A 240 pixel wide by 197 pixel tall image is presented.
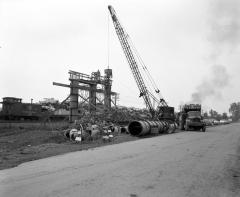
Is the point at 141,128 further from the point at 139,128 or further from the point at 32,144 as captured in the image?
the point at 32,144

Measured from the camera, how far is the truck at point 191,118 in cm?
4365

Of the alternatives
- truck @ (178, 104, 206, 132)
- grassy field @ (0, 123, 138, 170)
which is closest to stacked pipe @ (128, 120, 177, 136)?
grassy field @ (0, 123, 138, 170)

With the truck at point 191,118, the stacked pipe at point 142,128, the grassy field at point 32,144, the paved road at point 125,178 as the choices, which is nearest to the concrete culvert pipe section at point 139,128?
the stacked pipe at point 142,128

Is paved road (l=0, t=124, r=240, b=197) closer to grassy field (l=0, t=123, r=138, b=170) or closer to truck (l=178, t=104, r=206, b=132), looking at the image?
grassy field (l=0, t=123, r=138, b=170)

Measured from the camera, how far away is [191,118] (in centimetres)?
4412

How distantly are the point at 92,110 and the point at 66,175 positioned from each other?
4630 centimetres

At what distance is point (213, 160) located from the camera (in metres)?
13.4

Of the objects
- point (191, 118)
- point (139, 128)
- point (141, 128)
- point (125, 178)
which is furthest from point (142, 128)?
point (125, 178)

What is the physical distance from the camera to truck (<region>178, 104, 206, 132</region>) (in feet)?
143

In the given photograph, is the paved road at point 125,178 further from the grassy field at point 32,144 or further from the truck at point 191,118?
the truck at point 191,118

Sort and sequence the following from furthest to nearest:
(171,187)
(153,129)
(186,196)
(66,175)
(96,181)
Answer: (153,129)
(66,175)
(96,181)
(171,187)
(186,196)

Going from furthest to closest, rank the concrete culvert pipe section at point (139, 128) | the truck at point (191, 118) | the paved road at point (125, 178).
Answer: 1. the truck at point (191, 118)
2. the concrete culvert pipe section at point (139, 128)
3. the paved road at point (125, 178)

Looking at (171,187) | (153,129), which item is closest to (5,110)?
(153,129)

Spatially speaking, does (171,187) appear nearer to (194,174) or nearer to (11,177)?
(194,174)
